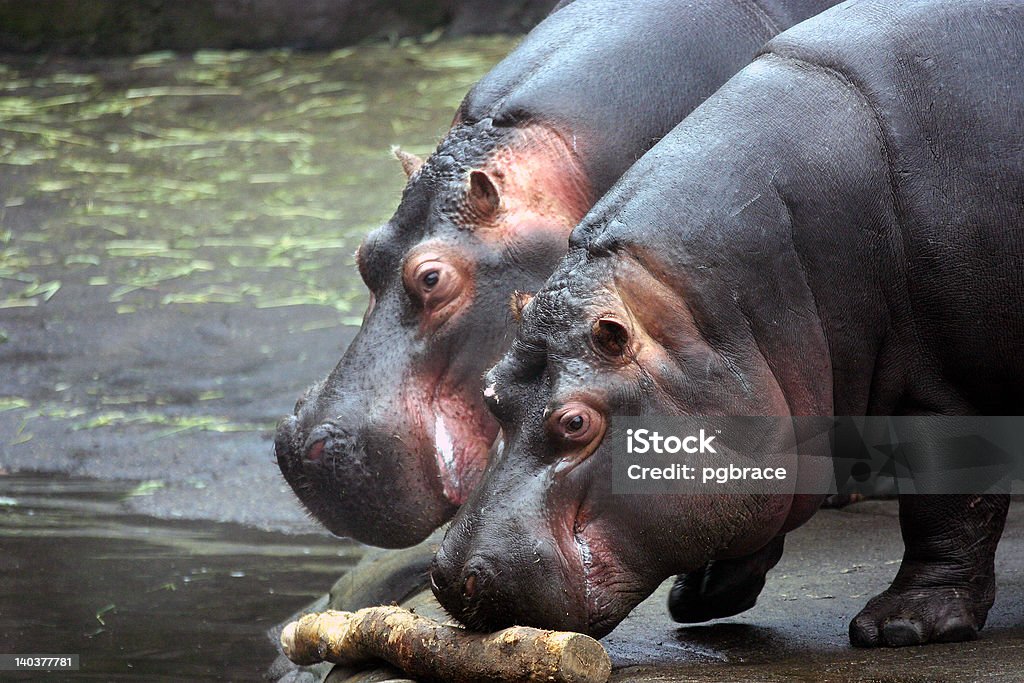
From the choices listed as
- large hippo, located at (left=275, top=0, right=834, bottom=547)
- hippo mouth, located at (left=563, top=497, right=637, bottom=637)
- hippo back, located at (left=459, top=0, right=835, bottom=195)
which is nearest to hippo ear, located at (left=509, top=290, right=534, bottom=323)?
hippo mouth, located at (left=563, top=497, right=637, bottom=637)

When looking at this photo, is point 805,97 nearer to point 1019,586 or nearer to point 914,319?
point 914,319

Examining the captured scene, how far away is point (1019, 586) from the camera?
4.84 m

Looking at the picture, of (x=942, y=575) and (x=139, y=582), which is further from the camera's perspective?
(x=139, y=582)

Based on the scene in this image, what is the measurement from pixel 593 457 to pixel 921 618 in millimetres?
958

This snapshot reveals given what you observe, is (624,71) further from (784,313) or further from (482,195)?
(784,313)

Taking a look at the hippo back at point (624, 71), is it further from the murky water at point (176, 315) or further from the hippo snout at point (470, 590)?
the murky water at point (176, 315)

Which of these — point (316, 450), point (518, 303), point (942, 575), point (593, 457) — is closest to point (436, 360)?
point (316, 450)

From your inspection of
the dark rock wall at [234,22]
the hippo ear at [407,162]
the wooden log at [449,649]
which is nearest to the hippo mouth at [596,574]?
the wooden log at [449,649]

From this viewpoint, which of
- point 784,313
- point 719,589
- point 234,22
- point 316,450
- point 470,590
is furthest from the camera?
point 234,22

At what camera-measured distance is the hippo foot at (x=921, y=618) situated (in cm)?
412

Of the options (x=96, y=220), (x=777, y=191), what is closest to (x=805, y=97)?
(x=777, y=191)

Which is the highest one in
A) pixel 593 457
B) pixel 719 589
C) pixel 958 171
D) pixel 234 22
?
pixel 958 171

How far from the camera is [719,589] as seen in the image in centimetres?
464

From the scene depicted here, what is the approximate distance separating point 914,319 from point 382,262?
165cm
